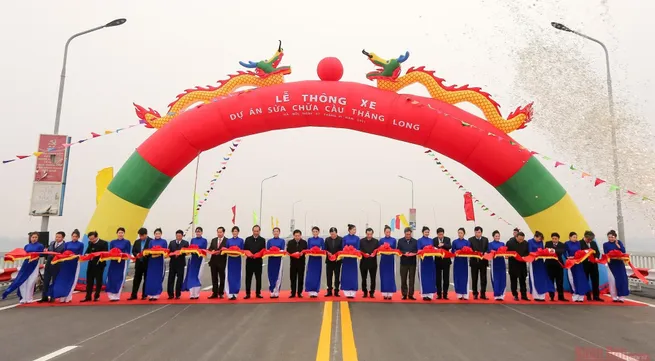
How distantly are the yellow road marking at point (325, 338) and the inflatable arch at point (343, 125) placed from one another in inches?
203

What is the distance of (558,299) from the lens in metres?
9.23

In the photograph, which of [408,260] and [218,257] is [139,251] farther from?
[408,260]

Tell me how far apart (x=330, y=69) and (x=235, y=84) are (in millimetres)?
2560

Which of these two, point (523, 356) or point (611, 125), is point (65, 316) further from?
point (611, 125)

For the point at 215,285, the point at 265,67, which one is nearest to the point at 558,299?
the point at 215,285

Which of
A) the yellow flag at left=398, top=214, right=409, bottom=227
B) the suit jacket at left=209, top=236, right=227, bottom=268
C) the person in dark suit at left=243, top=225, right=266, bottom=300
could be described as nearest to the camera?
the person in dark suit at left=243, top=225, right=266, bottom=300

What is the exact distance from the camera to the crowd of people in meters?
8.91

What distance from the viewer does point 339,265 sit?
9273 millimetres

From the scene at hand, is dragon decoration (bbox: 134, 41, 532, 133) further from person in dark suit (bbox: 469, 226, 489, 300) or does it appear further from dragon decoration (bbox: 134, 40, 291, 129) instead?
person in dark suit (bbox: 469, 226, 489, 300)

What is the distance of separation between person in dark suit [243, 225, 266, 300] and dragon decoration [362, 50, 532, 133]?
4.88 m

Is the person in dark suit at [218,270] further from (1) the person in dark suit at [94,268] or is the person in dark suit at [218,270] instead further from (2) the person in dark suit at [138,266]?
(1) the person in dark suit at [94,268]

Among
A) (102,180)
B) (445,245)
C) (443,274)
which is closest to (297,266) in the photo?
(443,274)

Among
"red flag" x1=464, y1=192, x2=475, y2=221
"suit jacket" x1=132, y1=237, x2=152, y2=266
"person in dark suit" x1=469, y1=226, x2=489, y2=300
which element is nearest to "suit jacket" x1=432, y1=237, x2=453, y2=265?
"person in dark suit" x1=469, y1=226, x2=489, y2=300

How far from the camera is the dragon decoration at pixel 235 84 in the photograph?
1101 centimetres
